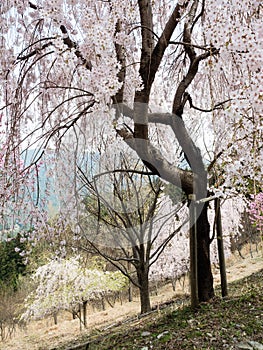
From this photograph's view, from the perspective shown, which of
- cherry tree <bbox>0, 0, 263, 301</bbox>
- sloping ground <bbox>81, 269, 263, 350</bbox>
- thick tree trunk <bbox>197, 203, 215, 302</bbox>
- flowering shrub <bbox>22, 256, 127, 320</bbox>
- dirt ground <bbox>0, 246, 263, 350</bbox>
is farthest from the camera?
Result: dirt ground <bbox>0, 246, 263, 350</bbox>

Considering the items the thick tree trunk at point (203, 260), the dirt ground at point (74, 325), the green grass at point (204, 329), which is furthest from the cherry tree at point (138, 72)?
the dirt ground at point (74, 325)

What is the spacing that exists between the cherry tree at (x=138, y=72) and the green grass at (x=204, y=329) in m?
0.23

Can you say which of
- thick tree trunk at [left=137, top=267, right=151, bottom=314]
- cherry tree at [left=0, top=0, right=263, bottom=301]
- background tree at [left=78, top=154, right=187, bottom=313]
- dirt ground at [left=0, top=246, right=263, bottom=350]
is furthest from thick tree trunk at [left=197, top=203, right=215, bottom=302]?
dirt ground at [left=0, top=246, right=263, bottom=350]

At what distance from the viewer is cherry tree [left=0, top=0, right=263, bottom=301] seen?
1213 millimetres

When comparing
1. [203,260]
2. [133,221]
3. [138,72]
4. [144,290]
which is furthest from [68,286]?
[138,72]

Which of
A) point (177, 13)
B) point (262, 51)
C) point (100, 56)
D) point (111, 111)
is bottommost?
point (262, 51)

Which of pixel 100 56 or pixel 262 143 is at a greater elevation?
pixel 100 56

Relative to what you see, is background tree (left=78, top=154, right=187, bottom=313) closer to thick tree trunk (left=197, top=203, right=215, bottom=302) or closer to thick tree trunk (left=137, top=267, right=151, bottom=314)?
thick tree trunk (left=137, top=267, right=151, bottom=314)

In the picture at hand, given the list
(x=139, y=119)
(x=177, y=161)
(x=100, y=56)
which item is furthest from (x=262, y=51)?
(x=177, y=161)

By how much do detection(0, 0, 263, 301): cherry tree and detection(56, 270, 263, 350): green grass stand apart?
0.23m

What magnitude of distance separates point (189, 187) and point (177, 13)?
1073 millimetres

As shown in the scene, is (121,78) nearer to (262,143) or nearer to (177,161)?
(262,143)

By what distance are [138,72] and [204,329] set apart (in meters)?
1.47

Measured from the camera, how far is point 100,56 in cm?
177
